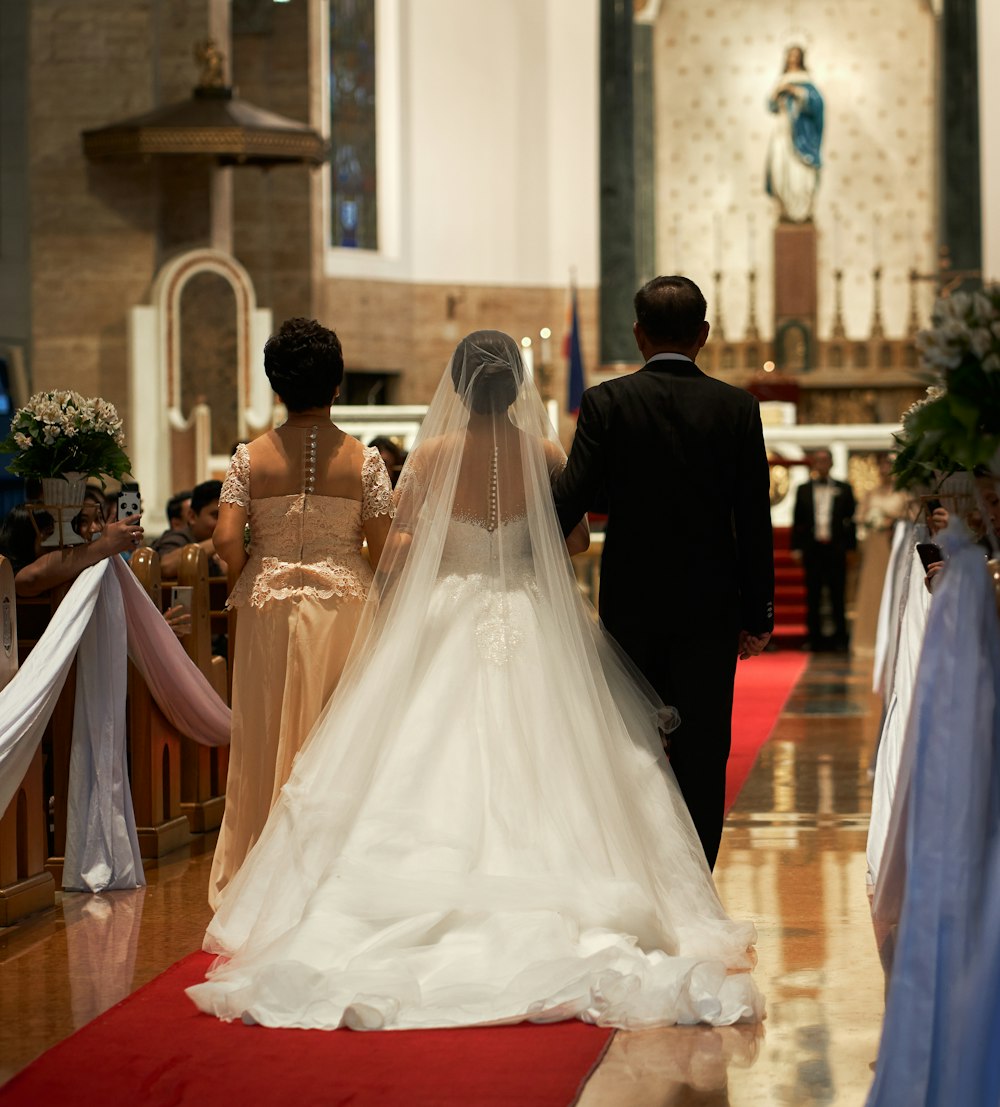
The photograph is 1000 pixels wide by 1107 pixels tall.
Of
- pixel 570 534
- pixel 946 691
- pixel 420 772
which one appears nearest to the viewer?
pixel 946 691

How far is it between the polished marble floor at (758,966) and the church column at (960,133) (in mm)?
14480

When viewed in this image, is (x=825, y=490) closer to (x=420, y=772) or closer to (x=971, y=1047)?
(x=420, y=772)

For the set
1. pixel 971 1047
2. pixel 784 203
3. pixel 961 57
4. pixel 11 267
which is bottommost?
pixel 971 1047

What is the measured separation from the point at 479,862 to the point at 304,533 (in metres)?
1.23

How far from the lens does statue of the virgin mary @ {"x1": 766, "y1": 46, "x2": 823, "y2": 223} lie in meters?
22.2

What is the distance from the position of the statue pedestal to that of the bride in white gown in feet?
55.9

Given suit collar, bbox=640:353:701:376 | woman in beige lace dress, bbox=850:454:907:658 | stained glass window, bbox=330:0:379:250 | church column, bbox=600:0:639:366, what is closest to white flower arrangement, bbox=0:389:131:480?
suit collar, bbox=640:353:701:376

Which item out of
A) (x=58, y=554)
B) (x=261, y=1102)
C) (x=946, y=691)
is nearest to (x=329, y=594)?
(x=58, y=554)

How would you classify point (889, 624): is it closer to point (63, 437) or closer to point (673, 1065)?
point (63, 437)

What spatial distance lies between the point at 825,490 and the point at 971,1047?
1251 centimetres

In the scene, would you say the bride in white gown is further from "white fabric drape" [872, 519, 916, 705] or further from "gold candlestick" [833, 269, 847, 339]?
"gold candlestick" [833, 269, 847, 339]

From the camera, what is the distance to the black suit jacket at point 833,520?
49.3 feet

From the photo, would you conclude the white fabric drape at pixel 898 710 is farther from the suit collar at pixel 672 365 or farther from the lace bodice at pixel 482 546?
the lace bodice at pixel 482 546

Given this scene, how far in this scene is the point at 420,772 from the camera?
4715 millimetres
